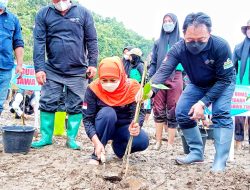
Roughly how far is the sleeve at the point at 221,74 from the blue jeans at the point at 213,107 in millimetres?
70

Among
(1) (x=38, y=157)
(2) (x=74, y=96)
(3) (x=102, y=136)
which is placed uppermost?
(2) (x=74, y=96)

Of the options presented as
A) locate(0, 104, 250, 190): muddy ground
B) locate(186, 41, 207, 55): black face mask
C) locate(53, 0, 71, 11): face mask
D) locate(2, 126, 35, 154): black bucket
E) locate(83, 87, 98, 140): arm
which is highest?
locate(53, 0, 71, 11): face mask

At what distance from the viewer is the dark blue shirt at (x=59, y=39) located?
415 cm

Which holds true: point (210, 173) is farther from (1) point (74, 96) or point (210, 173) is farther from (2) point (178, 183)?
(1) point (74, 96)

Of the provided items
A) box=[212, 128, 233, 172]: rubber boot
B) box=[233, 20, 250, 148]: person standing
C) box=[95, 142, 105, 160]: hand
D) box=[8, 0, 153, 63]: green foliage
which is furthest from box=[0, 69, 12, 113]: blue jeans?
box=[8, 0, 153, 63]: green foliage

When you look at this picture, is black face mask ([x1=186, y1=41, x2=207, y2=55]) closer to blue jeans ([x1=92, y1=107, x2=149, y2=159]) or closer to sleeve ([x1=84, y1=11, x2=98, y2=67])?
blue jeans ([x1=92, y1=107, x2=149, y2=159])

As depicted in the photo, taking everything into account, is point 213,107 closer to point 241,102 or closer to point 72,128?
point 241,102

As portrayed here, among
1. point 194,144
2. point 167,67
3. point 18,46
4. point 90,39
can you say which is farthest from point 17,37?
point 194,144

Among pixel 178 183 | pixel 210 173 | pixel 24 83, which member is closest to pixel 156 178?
pixel 178 183

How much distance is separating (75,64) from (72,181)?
1.66 meters

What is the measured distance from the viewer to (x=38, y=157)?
3.69 metres

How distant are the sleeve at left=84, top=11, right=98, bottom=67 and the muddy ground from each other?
3.33 ft

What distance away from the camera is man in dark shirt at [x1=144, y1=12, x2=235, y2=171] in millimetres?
3350

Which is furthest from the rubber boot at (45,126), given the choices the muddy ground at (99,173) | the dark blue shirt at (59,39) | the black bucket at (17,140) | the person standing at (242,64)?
the person standing at (242,64)
